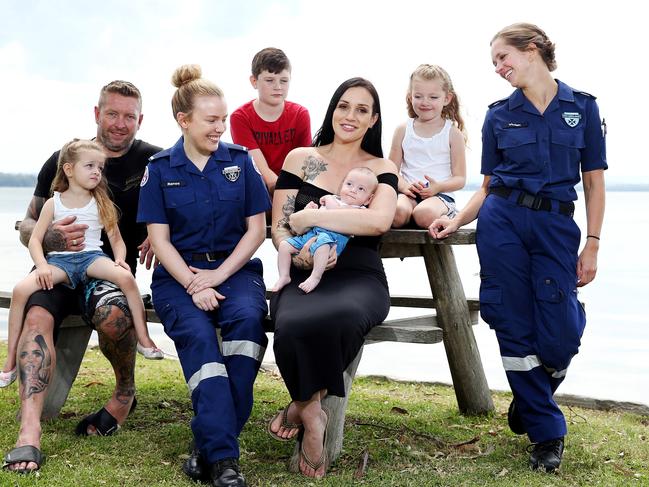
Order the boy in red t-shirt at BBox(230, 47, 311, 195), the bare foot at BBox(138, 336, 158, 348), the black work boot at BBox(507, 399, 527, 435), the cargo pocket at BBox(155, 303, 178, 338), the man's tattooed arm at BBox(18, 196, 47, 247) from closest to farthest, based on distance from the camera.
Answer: the cargo pocket at BBox(155, 303, 178, 338) < the bare foot at BBox(138, 336, 158, 348) < the black work boot at BBox(507, 399, 527, 435) < the man's tattooed arm at BBox(18, 196, 47, 247) < the boy in red t-shirt at BBox(230, 47, 311, 195)

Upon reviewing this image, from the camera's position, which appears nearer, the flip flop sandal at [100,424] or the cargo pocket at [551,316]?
the cargo pocket at [551,316]

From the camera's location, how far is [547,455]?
413cm

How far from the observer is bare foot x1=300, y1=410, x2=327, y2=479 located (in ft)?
12.7

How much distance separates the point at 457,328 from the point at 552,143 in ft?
4.19

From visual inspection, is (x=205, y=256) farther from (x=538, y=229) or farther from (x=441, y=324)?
(x=538, y=229)

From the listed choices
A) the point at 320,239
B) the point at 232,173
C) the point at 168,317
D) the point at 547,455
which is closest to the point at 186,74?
the point at 232,173

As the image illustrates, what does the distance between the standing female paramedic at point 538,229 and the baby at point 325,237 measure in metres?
0.57

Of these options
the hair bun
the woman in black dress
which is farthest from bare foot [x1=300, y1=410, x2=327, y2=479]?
the hair bun

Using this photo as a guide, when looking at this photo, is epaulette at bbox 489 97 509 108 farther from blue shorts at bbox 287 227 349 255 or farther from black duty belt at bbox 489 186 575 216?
blue shorts at bbox 287 227 349 255

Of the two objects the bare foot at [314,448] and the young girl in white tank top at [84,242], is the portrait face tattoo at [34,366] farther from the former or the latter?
the bare foot at [314,448]

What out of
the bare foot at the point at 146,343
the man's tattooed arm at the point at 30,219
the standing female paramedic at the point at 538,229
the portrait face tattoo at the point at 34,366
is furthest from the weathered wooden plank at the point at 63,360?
the standing female paramedic at the point at 538,229

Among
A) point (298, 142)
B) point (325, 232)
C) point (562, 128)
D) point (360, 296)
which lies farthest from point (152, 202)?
point (562, 128)

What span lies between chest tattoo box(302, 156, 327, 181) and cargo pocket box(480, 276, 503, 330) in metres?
0.96

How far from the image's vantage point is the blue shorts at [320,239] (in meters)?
4.10
